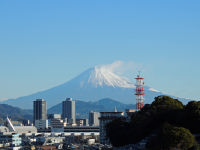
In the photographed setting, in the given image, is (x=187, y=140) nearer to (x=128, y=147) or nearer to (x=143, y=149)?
(x=143, y=149)

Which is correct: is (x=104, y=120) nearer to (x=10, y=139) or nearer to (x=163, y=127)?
(x=10, y=139)

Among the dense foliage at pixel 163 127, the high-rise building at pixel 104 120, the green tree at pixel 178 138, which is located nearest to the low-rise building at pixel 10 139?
the high-rise building at pixel 104 120

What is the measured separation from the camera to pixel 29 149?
232 feet

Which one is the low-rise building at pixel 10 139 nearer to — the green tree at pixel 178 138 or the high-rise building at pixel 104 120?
the high-rise building at pixel 104 120

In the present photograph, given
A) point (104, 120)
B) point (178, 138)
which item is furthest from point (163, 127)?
point (104, 120)

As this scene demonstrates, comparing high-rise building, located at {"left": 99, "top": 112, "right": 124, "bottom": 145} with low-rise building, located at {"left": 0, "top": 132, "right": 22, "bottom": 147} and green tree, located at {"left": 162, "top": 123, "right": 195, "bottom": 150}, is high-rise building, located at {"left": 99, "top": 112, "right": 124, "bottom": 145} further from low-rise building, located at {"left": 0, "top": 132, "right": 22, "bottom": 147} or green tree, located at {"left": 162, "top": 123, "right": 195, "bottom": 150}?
green tree, located at {"left": 162, "top": 123, "right": 195, "bottom": 150}

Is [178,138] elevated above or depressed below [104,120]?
below

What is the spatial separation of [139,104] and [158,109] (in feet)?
95.9

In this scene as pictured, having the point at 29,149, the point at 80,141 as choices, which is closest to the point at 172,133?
the point at 29,149

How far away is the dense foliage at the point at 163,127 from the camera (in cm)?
4100

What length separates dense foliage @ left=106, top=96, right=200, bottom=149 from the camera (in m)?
41.0

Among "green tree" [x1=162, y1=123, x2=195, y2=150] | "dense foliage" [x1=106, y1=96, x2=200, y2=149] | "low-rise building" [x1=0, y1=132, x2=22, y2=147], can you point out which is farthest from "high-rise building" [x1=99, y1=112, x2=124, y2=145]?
"green tree" [x1=162, y1=123, x2=195, y2=150]

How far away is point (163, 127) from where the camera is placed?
4222cm

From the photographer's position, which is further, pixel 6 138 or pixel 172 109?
pixel 6 138
